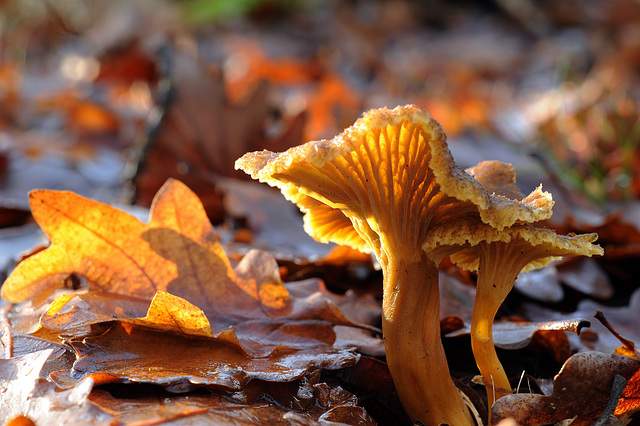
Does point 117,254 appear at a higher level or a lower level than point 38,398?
higher

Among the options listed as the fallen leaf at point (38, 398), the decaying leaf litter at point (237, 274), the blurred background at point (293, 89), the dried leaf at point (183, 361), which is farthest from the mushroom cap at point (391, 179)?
the blurred background at point (293, 89)

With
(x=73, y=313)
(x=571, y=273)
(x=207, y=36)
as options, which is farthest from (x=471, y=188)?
(x=207, y=36)

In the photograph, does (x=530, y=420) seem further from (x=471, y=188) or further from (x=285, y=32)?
(x=285, y=32)

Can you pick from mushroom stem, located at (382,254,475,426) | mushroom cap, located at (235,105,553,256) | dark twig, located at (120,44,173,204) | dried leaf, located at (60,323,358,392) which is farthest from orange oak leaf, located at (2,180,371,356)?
dark twig, located at (120,44,173,204)

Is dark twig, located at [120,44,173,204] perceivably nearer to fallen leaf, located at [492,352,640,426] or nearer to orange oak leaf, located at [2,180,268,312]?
orange oak leaf, located at [2,180,268,312]

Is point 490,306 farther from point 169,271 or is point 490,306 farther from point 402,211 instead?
point 169,271

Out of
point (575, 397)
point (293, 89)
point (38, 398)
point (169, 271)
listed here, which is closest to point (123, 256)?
point (169, 271)

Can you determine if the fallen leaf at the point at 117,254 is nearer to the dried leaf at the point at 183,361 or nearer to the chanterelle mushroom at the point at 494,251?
the dried leaf at the point at 183,361
